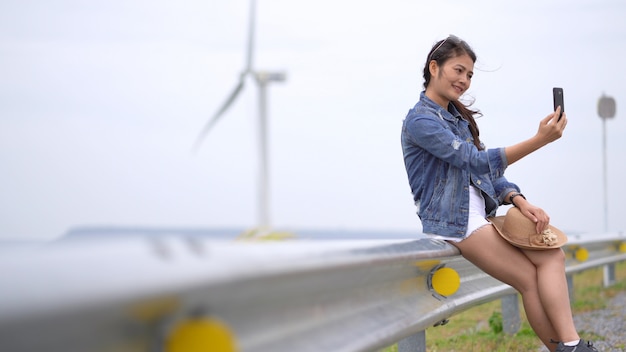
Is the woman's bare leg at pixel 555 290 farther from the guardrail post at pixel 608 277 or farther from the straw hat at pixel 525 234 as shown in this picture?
the guardrail post at pixel 608 277

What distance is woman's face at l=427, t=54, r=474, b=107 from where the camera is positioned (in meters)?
4.04

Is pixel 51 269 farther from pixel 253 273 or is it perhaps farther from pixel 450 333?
pixel 450 333

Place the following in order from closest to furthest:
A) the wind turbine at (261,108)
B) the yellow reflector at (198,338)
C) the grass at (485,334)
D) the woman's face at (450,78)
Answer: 1. the yellow reflector at (198,338)
2. the woman's face at (450,78)
3. the grass at (485,334)
4. the wind turbine at (261,108)

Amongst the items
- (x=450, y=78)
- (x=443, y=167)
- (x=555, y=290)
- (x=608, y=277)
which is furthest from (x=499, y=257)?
(x=608, y=277)

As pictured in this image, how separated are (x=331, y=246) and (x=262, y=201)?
906 inches

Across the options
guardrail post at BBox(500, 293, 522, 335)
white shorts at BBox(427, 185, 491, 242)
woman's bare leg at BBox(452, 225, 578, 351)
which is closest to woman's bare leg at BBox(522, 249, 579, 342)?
woman's bare leg at BBox(452, 225, 578, 351)

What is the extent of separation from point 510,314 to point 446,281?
8.43 ft

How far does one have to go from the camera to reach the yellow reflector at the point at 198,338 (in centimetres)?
138

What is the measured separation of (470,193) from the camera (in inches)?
154

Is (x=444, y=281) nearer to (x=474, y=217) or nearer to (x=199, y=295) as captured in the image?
(x=474, y=217)

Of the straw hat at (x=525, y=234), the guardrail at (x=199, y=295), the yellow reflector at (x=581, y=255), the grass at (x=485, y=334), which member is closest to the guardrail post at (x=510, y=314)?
the grass at (x=485, y=334)

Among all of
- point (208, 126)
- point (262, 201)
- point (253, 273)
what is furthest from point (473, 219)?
point (262, 201)

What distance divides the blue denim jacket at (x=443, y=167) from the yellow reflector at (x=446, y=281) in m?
0.17

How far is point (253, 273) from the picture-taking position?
1528mm
